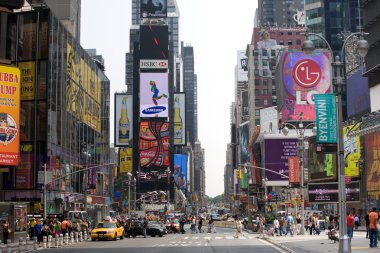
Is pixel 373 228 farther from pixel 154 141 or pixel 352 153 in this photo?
pixel 154 141

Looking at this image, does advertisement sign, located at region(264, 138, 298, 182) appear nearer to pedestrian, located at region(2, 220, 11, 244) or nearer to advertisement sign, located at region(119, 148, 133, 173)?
advertisement sign, located at region(119, 148, 133, 173)

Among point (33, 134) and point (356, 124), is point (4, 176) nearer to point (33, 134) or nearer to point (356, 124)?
point (33, 134)

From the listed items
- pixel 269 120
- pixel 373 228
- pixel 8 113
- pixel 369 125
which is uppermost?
pixel 269 120

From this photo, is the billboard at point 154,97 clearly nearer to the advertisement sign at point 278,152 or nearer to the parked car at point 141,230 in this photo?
the advertisement sign at point 278,152

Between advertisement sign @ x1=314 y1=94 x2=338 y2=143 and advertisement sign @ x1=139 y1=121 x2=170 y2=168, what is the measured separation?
16174 cm

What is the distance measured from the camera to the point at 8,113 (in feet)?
153

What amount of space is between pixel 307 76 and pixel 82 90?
57016 millimetres

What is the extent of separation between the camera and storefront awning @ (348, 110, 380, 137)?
75.6 metres

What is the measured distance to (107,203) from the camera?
341ft

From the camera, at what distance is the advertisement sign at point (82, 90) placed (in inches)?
3274

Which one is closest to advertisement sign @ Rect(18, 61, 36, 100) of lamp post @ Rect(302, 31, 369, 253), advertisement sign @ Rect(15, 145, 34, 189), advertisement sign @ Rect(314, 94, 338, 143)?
advertisement sign @ Rect(15, 145, 34, 189)

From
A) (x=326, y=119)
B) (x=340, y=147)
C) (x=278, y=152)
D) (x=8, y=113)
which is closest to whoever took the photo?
(x=340, y=147)

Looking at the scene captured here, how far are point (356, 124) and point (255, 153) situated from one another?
2582 inches

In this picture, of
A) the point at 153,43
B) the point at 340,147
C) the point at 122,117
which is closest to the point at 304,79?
the point at 122,117
